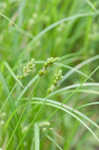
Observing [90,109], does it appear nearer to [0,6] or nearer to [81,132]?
[81,132]

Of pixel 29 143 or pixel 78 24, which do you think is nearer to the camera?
pixel 29 143

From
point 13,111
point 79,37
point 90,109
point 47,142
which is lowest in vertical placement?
point 13,111

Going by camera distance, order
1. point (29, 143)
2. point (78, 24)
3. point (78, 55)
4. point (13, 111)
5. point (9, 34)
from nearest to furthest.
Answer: point (13, 111) < point (29, 143) < point (9, 34) < point (78, 55) < point (78, 24)

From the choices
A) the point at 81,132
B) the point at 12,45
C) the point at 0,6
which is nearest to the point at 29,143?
the point at 81,132

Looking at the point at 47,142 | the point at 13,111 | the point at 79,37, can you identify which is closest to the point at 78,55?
the point at 79,37

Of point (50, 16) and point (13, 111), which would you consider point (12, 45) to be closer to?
point (50, 16)

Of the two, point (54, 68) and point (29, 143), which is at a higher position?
point (54, 68)

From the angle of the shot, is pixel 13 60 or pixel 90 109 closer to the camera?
pixel 13 60

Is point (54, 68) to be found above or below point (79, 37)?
below

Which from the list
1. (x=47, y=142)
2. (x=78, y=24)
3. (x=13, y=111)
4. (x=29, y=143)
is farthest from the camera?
(x=78, y=24)
